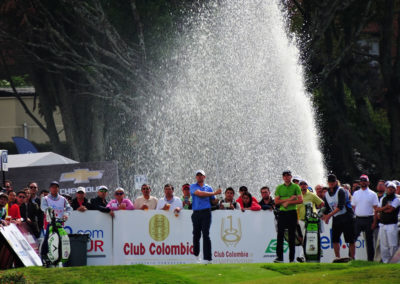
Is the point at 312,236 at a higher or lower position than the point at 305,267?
higher

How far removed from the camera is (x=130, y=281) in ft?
50.0

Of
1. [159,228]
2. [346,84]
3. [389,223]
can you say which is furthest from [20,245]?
[346,84]

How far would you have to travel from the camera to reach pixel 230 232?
64.3 feet

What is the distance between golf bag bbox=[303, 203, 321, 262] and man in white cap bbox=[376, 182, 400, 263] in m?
1.56

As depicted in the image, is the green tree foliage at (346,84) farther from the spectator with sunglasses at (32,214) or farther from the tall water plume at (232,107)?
the spectator with sunglasses at (32,214)

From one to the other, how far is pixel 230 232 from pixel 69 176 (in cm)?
850

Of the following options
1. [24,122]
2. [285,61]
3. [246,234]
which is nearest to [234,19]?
[285,61]

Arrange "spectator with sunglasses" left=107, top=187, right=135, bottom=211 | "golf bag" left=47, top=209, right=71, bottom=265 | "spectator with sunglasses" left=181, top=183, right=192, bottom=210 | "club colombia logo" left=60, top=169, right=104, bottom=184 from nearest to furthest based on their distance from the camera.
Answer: "golf bag" left=47, top=209, right=71, bottom=265, "spectator with sunglasses" left=107, top=187, right=135, bottom=211, "spectator with sunglasses" left=181, top=183, right=192, bottom=210, "club colombia logo" left=60, top=169, right=104, bottom=184

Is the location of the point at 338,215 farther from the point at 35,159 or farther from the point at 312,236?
the point at 35,159

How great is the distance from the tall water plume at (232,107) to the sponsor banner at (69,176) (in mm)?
3752

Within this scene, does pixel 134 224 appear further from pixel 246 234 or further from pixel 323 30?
pixel 323 30

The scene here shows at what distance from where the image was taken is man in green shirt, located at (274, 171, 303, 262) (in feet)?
56.9

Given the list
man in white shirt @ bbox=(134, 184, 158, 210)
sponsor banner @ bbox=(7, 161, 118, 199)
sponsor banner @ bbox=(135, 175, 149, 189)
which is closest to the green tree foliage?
sponsor banner @ bbox=(135, 175, 149, 189)

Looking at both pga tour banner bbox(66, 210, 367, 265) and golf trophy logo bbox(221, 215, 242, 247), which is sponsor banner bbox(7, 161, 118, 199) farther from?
golf trophy logo bbox(221, 215, 242, 247)
